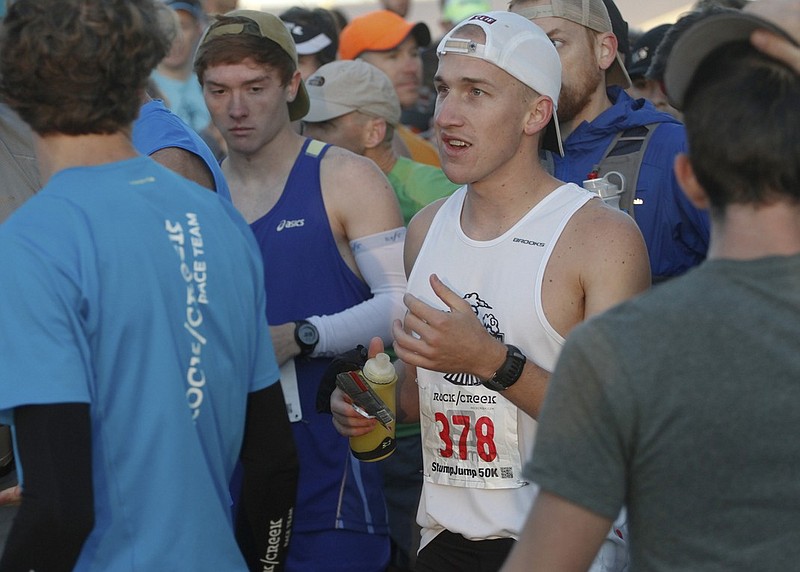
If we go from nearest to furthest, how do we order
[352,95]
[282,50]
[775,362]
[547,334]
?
[775,362] < [547,334] < [282,50] < [352,95]

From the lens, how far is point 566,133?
393cm

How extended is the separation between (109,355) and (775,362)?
113 centimetres

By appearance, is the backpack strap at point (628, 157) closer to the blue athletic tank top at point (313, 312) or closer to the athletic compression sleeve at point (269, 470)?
the blue athletic tank top at point (313, 312)

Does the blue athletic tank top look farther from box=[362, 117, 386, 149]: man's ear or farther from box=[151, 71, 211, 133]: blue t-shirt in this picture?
box=[151, 71, 211, 133]: blue t-shirt

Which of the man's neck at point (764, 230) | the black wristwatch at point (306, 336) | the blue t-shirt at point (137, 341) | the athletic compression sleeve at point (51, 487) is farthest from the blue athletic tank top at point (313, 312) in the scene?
the man's neck at point (764, 230)

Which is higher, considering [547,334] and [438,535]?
[547,334]

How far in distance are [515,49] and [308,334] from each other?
1253 mm

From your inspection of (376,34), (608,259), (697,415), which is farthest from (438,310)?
(376,34)

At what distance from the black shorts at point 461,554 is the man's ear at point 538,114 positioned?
1.15 metres

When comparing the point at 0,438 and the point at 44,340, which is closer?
the point at 44,340

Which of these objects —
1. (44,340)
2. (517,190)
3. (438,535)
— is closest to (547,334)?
(517,190)

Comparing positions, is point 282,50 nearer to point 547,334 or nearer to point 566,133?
point 566,133

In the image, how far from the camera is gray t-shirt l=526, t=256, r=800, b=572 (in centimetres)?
158

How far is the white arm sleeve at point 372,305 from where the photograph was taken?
12.5 ft
